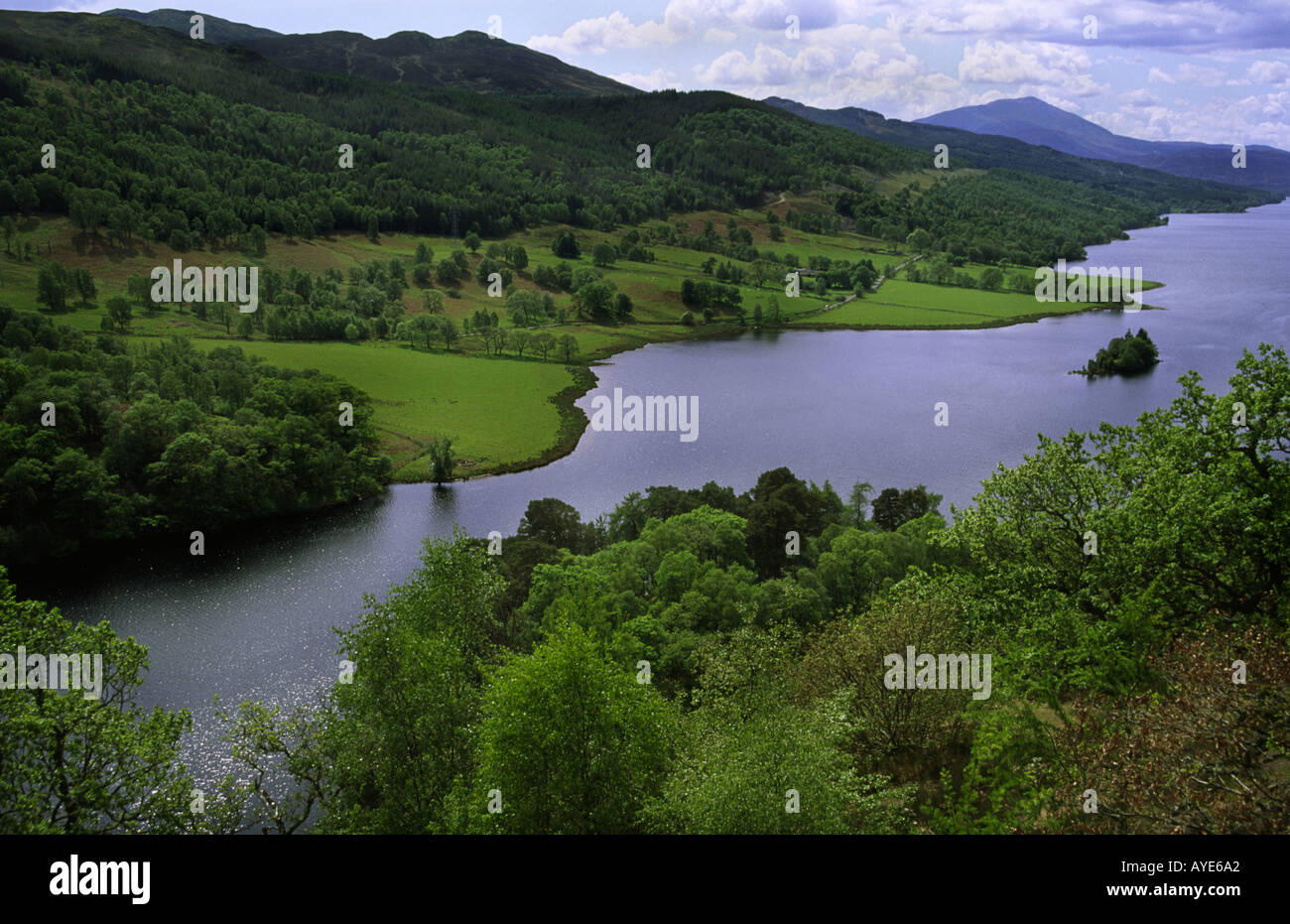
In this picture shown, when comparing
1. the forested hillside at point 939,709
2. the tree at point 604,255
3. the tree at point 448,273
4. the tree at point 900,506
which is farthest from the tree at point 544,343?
the forested hillside at point 939,709

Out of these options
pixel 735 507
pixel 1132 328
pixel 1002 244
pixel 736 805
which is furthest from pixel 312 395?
pixel 1002 244

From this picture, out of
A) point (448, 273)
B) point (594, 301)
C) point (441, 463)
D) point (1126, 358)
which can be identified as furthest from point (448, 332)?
point (1126, 358)

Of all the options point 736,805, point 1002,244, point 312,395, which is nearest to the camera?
point 736,805

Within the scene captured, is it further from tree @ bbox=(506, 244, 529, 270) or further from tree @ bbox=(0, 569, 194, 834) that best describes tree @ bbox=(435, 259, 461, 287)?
tree @ bbox=(0, 569, 194, 834)

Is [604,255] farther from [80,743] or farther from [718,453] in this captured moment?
[80,743]

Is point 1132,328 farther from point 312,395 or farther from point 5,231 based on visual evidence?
point 5,231

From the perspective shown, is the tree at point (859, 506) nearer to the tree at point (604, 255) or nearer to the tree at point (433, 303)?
the tree at point (433, 303)
